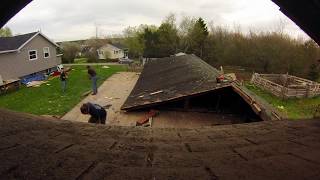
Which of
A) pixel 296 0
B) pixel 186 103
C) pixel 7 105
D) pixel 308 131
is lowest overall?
pixel 7 105

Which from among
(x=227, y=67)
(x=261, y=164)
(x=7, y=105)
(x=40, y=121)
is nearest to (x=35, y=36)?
(x=7, y=105)

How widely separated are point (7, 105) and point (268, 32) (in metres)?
33.4

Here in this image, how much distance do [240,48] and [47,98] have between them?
987 inches

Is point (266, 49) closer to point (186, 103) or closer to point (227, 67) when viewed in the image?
point (227, 67)

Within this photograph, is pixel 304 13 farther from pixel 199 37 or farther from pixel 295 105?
pixel 199 37

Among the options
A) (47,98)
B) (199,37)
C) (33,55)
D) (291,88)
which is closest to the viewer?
(47,98)

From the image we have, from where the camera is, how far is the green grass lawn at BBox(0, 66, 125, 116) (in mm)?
16734

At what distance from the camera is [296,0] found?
2.74 meters

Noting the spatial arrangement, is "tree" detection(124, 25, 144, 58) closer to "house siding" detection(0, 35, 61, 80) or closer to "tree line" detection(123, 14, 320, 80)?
"tree line" detection(123, 14, 320, 80)


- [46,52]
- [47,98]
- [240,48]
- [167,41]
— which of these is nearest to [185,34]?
[167,41]

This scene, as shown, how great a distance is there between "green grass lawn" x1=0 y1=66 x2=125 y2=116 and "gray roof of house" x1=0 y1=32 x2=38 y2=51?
13.9ft

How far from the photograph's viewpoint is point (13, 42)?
27047 millimetres

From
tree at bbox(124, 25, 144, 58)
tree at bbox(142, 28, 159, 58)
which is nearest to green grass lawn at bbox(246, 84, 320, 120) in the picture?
tree at bbox(142, 28, 159, 58)

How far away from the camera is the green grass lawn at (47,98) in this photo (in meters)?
16.7
